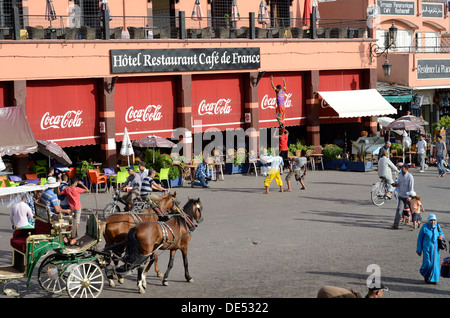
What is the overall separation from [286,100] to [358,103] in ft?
10.8

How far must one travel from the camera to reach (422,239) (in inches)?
595

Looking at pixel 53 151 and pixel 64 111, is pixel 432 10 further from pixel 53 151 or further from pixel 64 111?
pixel 53 151

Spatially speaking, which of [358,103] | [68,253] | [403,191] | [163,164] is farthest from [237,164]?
[68,253]

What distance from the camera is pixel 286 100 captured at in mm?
34625

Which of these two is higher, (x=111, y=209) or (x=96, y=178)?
(x=96, y=178)

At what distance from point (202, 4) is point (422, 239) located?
2148 cm

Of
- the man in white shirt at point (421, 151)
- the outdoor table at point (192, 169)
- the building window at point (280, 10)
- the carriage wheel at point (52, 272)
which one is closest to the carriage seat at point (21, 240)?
the carriage wheel at point (52, 272)

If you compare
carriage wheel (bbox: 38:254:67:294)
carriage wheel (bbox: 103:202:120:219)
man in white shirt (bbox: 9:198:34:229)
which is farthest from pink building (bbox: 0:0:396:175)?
carriage wheel (bbox: 38:254:67:294)

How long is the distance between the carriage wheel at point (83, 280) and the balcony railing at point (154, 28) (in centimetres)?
1518

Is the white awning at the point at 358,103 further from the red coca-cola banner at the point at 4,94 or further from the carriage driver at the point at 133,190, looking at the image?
the carriage driver at the point at 133,190

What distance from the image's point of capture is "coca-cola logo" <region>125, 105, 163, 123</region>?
3020 centimetres
